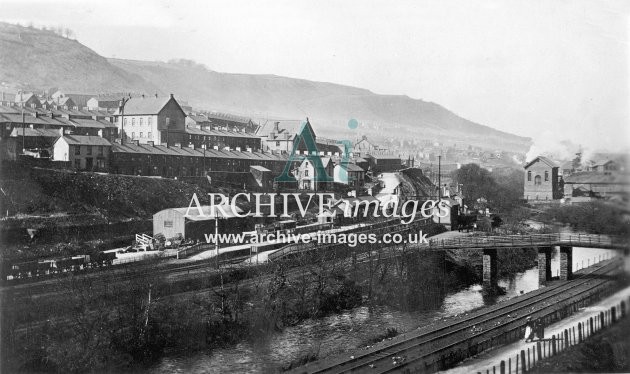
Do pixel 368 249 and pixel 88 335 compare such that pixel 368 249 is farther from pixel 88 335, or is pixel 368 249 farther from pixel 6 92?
pixel 6 92

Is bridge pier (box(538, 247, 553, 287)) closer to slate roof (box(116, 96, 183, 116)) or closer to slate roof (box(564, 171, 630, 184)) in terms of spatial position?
slate roof (box(564, 171, 630, 184))

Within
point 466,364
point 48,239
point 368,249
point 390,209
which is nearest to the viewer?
point 466,364

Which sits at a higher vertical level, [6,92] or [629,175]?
[6,92]

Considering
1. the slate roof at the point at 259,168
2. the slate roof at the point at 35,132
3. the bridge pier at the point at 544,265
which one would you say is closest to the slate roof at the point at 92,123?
the slate roof at the point at 35,132

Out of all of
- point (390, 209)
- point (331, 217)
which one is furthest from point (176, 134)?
point (390, 209)

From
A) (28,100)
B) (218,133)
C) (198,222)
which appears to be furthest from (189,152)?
(28,100)

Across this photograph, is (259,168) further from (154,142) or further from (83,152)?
(83,152)
